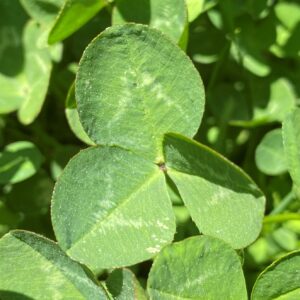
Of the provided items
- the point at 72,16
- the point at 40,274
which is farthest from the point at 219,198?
the point at 72,16

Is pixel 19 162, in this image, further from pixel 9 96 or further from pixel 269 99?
pixel 269 99

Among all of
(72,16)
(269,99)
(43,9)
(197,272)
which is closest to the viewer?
(197,272)

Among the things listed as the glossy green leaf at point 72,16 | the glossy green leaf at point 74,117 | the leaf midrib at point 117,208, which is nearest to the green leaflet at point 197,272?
the leaf midrib at point 117,208

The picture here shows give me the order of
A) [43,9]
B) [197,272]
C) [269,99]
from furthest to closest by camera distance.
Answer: [269,99]
[43,9]
[197,272]

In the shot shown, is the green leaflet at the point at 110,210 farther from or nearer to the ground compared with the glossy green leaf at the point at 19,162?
farther from the ground

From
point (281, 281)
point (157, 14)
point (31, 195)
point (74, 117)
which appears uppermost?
point (157, 14)

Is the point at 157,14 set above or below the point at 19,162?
above

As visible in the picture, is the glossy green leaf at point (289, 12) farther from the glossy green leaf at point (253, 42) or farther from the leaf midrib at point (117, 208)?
the leaf midrib at point (117, 208)

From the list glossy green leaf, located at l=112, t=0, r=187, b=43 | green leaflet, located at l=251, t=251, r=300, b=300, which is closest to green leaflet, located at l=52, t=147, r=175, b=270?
green leaflet, located at l=251, t=251, r=300, b=300
